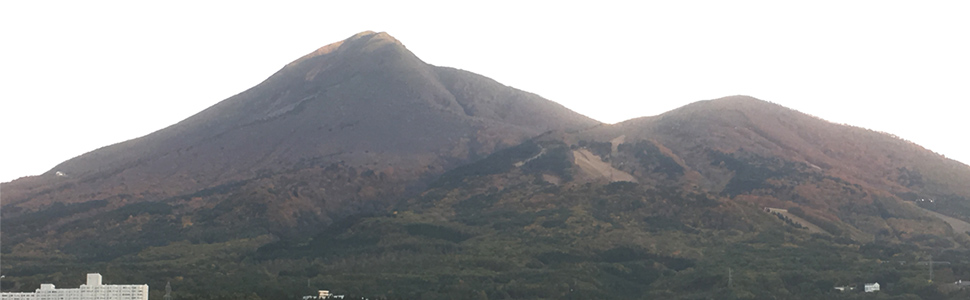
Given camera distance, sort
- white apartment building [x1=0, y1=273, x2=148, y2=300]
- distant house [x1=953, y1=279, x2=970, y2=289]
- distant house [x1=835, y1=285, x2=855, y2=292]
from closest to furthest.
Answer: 1. white apartment building [x1=0, y1=273, x2=148, y2=300]
2. distant house [x1=953, y1=279, x2=970, y2=289]
3. distant house [x1=835, y1=285, x2=855, y2=292]

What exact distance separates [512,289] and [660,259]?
92.2ft

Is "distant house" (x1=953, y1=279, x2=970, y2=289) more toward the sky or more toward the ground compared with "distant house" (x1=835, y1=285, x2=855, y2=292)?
more toward the sky

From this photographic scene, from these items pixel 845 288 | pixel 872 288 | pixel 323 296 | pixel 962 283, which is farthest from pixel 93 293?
pixel 962 283

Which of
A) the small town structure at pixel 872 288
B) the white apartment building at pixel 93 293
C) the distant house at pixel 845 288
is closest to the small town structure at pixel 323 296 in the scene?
the white apartment building at pixel 93 293

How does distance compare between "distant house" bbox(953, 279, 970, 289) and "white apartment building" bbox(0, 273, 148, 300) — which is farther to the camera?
"distant house" bbox(953, 279, 970, 289)

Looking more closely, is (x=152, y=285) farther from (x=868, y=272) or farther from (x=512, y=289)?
(x=868, y=272)

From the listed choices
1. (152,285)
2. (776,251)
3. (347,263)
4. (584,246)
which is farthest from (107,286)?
(776,251)

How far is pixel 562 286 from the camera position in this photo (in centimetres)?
17812

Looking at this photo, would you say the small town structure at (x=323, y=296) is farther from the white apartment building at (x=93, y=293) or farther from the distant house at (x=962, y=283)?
the distant house at (x=962, y=283)

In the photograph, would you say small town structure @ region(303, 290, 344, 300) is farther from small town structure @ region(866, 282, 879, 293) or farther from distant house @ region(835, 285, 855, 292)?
small town structure @ region(866, 282, 879, 293)

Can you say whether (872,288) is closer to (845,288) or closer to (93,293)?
(845,288)

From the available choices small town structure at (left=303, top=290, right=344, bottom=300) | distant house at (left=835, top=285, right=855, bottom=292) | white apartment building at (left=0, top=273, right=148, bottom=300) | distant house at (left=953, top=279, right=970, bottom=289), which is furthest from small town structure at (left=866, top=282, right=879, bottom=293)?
white apartment building at (left=0, top=273, right=148, bottom=300)

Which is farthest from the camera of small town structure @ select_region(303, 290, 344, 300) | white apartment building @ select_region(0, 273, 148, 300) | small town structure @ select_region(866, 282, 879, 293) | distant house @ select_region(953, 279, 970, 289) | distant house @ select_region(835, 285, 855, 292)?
distant house @ select_region(835, 285, 855, 292)

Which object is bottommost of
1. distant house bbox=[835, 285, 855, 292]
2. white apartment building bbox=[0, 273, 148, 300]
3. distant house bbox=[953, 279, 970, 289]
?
distant house bbox=[835, 285, 855, 292]
